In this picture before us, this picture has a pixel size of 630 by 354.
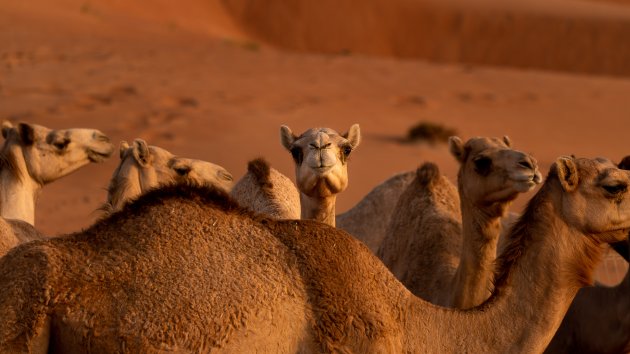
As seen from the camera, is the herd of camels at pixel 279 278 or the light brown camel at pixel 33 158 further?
the light brown camel at pixel 33 158

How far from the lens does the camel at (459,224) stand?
6980 mm

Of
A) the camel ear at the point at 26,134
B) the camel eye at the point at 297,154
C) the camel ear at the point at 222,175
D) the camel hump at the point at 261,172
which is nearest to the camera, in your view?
the camel eye at the point at 297,154

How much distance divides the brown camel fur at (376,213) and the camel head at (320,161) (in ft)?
10.3

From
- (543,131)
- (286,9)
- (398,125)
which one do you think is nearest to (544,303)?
(398,125)

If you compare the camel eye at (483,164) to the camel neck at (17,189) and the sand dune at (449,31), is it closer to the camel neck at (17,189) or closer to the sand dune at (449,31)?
the camel neck at (17,189)

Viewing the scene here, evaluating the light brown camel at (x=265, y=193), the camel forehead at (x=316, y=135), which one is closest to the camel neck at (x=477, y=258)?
the camel forehead at (x=316, y=135)

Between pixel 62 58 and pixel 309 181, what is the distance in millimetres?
18856

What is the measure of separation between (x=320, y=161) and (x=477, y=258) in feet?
3.79

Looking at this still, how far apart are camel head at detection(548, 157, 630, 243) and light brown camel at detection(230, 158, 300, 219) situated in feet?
7.73

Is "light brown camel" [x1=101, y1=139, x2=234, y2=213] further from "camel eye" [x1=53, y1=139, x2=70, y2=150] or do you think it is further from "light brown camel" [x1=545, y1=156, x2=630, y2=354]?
"light brown camel" [x1=545, y1=156, x2=630, y2=354]

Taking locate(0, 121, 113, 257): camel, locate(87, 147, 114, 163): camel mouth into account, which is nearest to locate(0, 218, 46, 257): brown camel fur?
locate(0, 121, 113, 257): camel

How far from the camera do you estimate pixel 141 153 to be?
27.7 feet

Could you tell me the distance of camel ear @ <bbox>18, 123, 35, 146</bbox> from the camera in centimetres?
962

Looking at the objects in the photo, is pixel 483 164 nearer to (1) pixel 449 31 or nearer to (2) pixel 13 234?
(2) pixel 13 234
